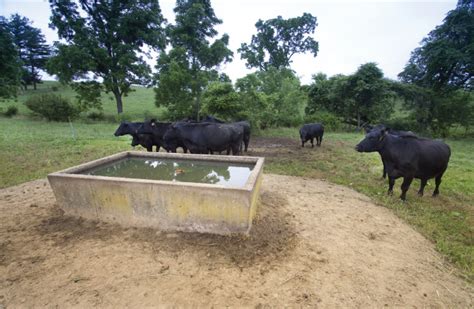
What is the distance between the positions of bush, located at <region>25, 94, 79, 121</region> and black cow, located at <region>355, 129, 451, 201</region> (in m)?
22.9

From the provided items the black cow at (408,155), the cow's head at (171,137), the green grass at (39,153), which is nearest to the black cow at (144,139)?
the cow's head at (171,137)

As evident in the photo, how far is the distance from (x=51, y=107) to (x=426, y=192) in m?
24.8

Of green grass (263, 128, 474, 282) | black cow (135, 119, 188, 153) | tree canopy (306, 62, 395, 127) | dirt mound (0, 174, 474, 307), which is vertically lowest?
green grass (263, 128, 474, 282)

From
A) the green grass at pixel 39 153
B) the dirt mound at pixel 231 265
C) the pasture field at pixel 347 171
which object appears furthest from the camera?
the green grass at pixel 39 153

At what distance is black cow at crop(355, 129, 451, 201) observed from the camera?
5.18 meters

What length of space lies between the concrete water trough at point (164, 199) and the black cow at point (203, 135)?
2544 millimetres

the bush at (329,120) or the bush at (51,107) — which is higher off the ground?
the bush at (51,107)

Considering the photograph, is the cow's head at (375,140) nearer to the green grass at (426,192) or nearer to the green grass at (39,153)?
the green grass at (426,192)

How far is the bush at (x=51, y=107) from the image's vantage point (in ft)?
65.6

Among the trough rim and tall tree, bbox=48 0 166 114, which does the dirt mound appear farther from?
tall tree, bbox=48 0 166 114

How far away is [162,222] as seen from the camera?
387 cm

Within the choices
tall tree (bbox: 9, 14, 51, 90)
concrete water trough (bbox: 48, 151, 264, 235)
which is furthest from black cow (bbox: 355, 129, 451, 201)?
tall tree (bbox: 9, 14, 51, 90)

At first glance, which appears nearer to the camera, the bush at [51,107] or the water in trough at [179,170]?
the water in trough at [179,170]

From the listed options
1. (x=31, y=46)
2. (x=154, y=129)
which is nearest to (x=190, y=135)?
(x=154, y=129)
